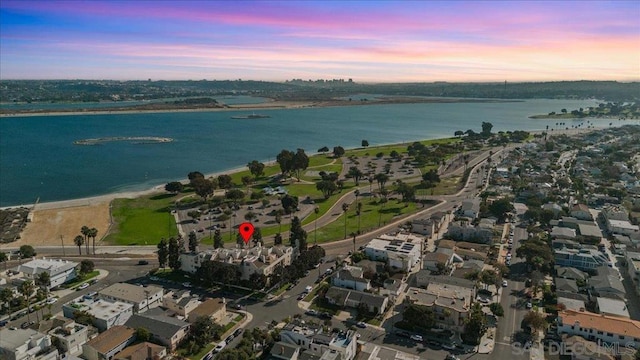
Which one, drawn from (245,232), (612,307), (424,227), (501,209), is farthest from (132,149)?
(612,307)

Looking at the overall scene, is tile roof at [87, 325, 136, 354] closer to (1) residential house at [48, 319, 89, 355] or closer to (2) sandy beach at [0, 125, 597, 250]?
(1) residential house at [48, 319, 89, 355]

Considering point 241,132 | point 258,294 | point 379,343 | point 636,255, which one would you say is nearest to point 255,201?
point 258,294

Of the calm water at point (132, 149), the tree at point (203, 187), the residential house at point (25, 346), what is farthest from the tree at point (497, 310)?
the calm water at point (132, 149)

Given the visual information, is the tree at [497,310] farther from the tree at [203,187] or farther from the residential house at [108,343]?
the tree at [203,187]

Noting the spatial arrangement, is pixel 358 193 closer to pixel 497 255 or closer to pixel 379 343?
pixel 497 255

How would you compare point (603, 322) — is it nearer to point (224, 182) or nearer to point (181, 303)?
point (181, 303)

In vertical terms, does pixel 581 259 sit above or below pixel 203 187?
below
